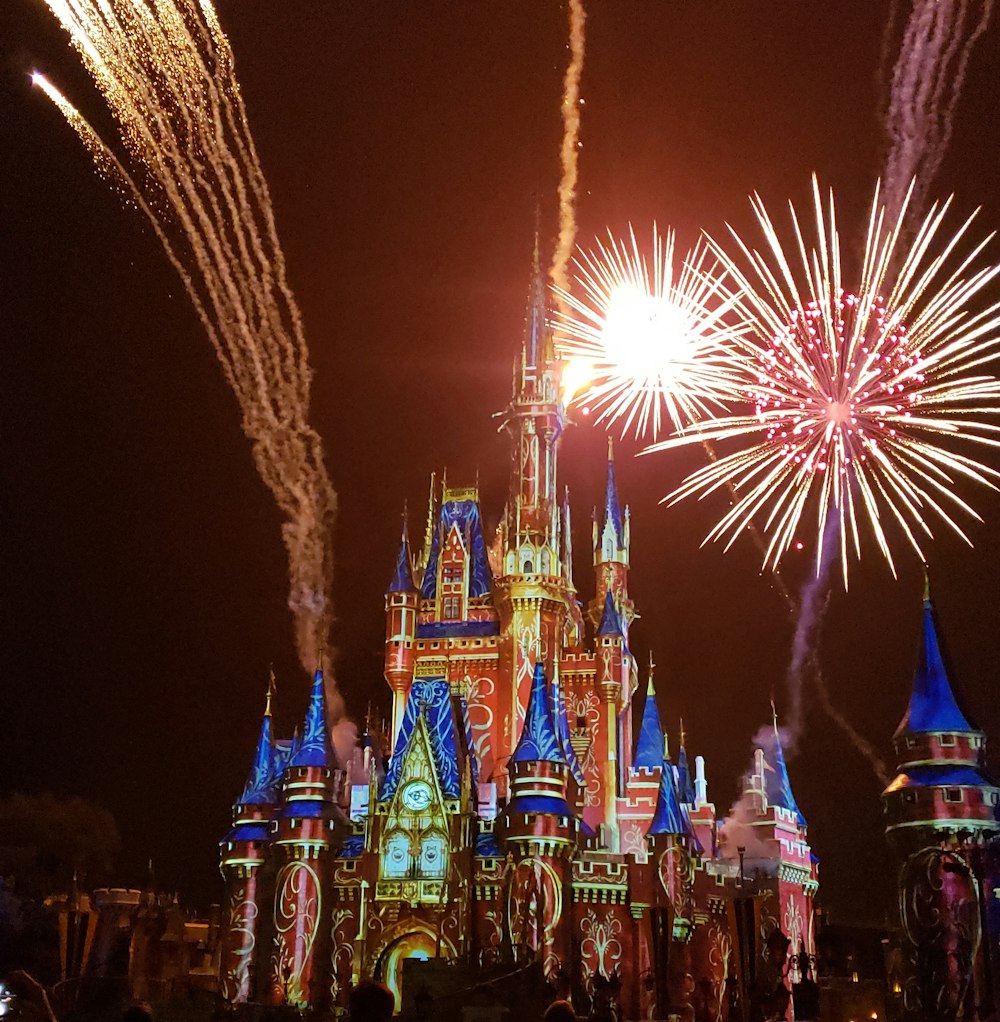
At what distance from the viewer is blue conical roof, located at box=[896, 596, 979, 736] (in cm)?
4000

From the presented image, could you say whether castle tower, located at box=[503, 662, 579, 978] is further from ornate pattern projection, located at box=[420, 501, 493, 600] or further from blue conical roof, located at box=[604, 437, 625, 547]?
blue conical roof, located at box=[604, 437, 625, 547]

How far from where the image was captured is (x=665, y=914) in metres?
42.5

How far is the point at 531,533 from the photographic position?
175 feet

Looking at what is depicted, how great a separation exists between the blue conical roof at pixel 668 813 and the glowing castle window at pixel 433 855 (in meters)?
7.86

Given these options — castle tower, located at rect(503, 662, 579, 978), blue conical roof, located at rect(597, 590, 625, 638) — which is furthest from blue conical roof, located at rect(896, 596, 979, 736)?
blue conical roof, located at rect(597, 590, 625, 638)

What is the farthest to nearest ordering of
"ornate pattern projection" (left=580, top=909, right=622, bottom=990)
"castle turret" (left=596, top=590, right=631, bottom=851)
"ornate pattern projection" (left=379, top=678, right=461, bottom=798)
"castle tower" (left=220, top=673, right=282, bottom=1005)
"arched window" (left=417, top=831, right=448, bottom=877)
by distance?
"castle turret" (left=596, top=590, right=631, bottom=851), "ornate pattern projection" (left=379, top=678, right=461, bottom=798), "castle tower" (left=220, top=673, right=282, bottom=1005), "arched window" (left=417, top=831, right=448, bottom=877), "ornate pattern projection" (left=580, top=909, right=622, bottom=990)

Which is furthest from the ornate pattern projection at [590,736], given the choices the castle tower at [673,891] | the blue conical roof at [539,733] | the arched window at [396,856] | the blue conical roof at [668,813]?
the arched window at [396,856]

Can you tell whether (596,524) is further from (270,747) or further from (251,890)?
(251,890)

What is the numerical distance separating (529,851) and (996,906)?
49.3 ft

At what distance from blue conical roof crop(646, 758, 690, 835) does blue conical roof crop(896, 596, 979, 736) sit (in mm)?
8900

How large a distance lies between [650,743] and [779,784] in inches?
283

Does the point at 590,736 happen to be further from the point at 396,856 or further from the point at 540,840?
the point at 396,856

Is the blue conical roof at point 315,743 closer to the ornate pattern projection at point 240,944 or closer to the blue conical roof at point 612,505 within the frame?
the ornate pattern projection at point 240,944

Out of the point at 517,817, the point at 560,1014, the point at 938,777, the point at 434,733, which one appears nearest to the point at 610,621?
the point at 434,733
